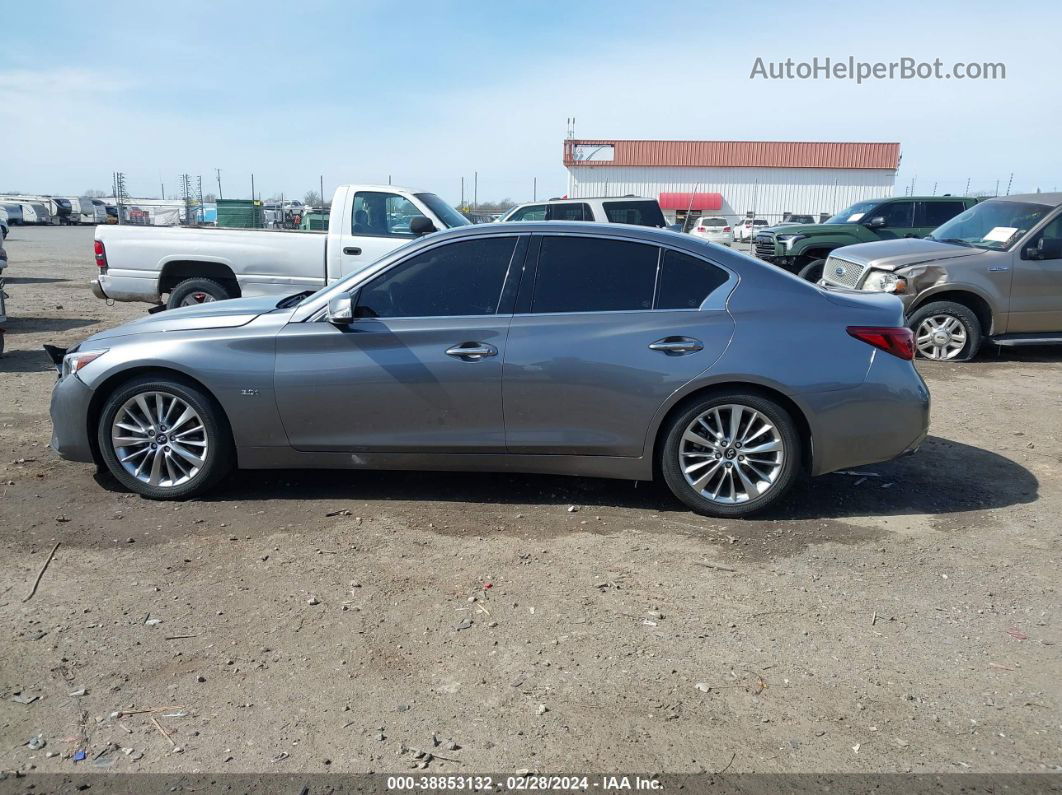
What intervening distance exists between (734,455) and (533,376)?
4.01ft

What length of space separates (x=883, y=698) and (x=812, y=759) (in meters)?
0.53

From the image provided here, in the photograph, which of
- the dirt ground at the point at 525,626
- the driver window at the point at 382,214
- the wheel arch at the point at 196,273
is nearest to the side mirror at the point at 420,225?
the driver window at the point at 382,214

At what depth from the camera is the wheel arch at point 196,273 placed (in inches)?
413

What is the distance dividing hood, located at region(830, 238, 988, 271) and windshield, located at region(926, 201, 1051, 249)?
0.25m

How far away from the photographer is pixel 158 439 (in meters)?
5.16

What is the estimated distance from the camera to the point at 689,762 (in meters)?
2.87

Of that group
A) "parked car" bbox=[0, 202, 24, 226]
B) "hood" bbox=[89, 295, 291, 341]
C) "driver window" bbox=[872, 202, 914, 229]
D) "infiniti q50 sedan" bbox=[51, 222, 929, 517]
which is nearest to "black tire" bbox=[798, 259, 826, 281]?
"driver window" bbox=[872, 202, 914, 229]

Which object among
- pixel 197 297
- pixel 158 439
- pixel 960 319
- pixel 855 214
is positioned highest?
pixel 855 214

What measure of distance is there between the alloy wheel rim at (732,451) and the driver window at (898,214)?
40.3 feet

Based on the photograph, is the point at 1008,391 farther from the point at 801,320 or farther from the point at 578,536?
the point at 578,536

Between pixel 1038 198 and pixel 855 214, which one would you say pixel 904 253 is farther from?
pixel 855 214

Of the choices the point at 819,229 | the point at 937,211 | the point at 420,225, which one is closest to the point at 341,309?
the point at 420,225

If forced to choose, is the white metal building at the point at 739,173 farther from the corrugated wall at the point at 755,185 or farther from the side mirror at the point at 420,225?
the side mirror at the point at 420,225

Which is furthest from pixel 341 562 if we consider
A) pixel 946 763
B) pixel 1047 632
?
pixel 1047 632
